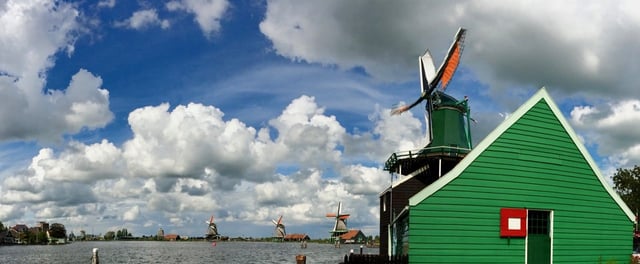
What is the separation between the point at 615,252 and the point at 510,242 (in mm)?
6712

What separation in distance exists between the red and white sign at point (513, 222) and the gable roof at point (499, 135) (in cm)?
244

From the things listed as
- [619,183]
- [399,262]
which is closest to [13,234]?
[619,183]

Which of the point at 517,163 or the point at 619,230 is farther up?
the point at 517,163

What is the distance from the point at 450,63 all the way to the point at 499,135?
22044 mm

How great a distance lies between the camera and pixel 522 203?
69.8 feet

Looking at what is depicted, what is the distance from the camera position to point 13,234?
197875mm

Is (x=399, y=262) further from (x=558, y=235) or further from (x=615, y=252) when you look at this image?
(x=615, y=252)

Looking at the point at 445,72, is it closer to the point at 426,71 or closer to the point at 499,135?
the point at 426,71

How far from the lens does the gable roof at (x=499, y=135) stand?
19.7 meters

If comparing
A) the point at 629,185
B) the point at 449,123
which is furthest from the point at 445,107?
the point at 629,185

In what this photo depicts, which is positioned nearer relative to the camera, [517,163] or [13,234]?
[517,163]

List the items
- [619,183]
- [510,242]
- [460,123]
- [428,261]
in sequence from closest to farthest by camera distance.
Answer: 1. [428,261]
2. [510,242]
3. [460,123]
4. [619,183]

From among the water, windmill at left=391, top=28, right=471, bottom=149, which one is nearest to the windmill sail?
windmill at left=391, top=28, right=471, bottom=149

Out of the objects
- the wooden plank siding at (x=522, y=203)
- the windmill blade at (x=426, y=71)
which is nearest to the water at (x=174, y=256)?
the windmill blade at (x=426, y=71)
